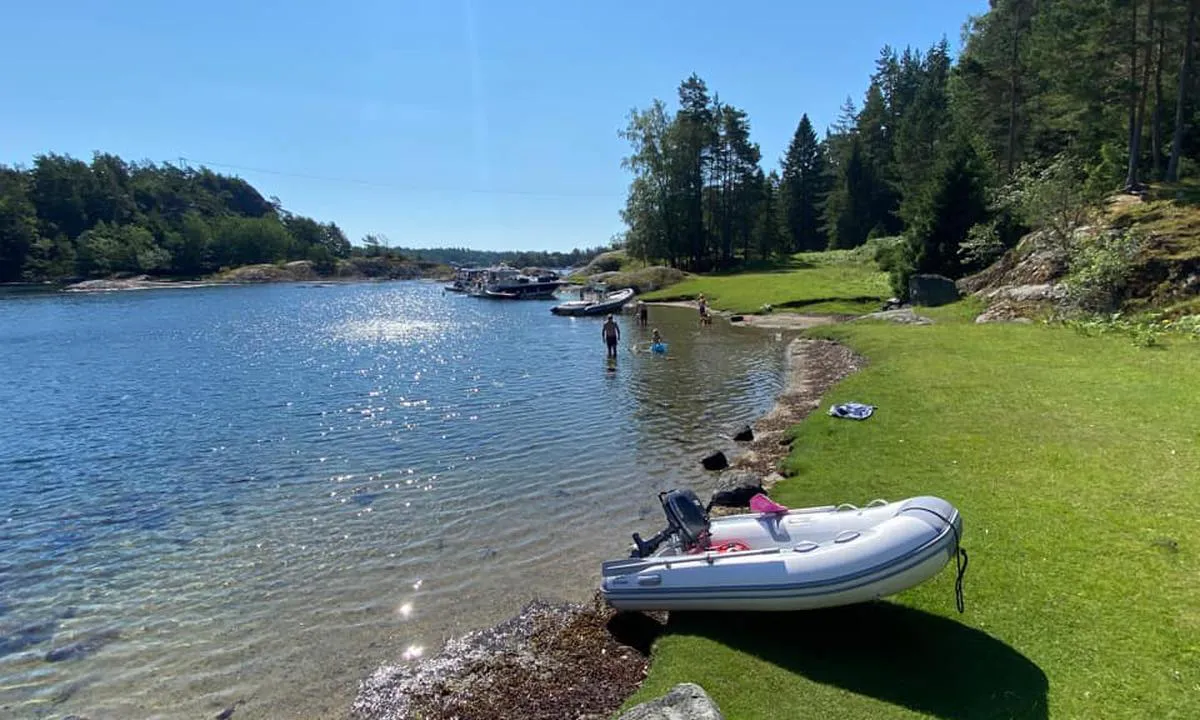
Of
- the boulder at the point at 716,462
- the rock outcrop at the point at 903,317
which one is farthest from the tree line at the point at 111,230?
the boulder at the point at 716,462

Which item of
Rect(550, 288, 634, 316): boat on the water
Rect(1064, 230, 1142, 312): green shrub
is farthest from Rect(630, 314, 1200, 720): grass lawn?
Rect(550, 288, 634, 316): boat on the water

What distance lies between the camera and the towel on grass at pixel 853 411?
48.1 feet

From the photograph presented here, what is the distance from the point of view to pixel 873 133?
300 ft

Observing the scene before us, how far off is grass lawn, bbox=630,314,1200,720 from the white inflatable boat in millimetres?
508

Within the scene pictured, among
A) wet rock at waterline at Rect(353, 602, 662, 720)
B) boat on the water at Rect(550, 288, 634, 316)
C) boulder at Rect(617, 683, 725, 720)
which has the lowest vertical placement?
wet rock at waterline at Rect(353, 602, 662, 720)

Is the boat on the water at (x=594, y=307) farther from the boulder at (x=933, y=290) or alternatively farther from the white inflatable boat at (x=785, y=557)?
the white inflatable boat at (x=785, y=557)

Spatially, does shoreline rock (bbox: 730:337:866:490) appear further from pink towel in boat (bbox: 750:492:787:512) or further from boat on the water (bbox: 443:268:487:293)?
boat on the water (bbox: 443:268:487:293)

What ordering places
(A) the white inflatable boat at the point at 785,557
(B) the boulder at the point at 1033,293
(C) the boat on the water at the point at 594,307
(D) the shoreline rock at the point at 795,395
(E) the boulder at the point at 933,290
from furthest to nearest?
(C) the boat on the water at the point at 594,307 < (E) the boulder at the point at 933,290 < (B) the boulder at the point at 1033,293 < (D) the shoreline rock at the point at 795,395 < (A) the white inflatable boat at the point at 785,557

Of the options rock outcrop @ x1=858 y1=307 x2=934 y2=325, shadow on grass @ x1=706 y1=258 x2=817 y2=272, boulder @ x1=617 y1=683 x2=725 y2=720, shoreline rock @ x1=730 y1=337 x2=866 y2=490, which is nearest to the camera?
boulder @ x1=617 y1=683 x2=725 y2=720

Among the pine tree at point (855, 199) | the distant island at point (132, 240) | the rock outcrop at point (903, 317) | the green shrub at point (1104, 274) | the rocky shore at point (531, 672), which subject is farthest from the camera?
the distant island at point (132, 240)

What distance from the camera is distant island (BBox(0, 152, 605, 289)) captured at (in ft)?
402

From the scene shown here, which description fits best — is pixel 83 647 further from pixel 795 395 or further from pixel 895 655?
pixel 795 395

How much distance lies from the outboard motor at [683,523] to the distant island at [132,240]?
136461 millimetres

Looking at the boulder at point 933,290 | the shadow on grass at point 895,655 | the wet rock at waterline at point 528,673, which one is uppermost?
the boulder at point 933,290
